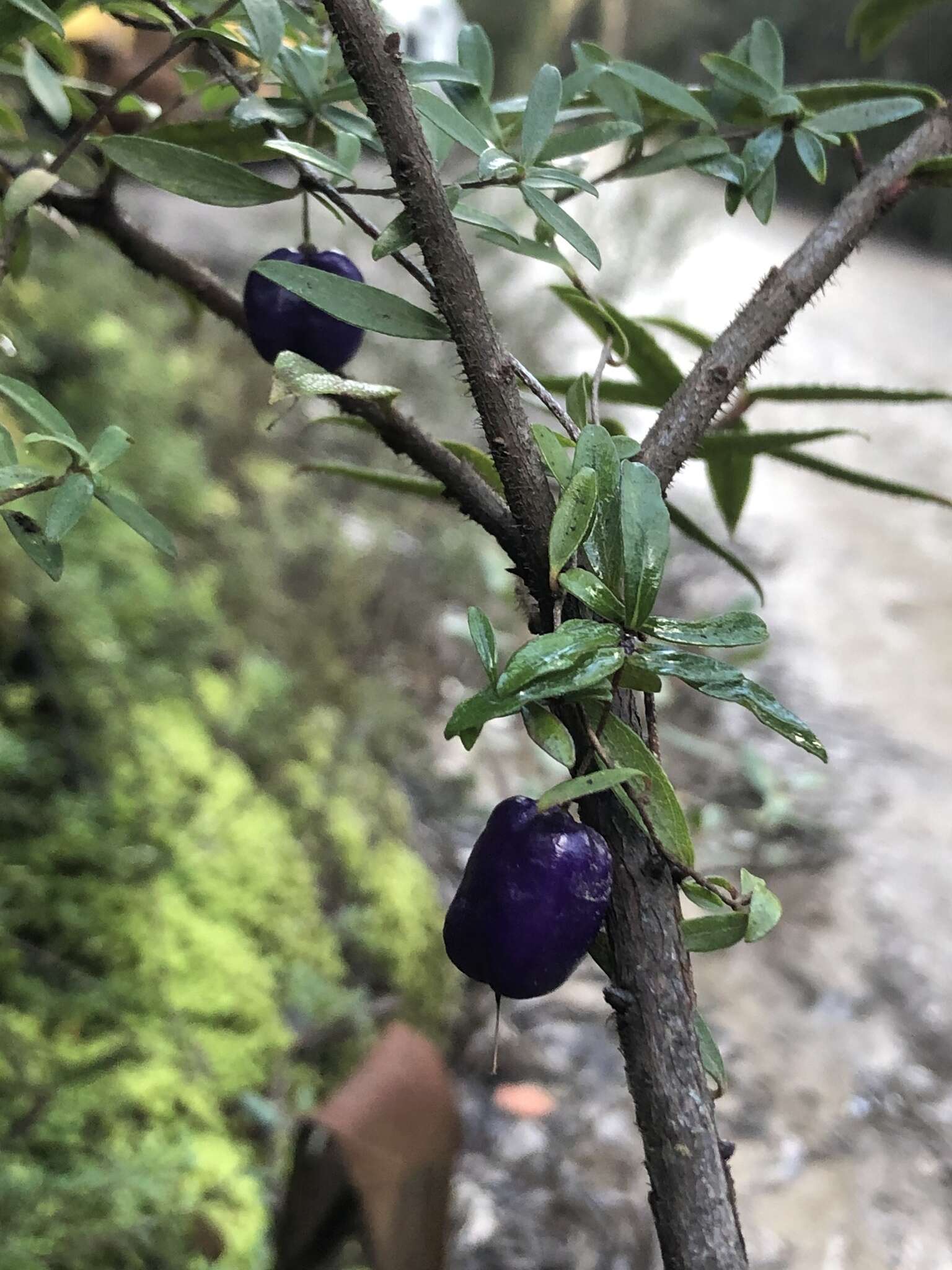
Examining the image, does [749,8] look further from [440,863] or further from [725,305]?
[440,863]

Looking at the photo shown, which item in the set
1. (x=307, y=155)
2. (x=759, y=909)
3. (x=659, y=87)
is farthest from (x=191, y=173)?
(x=759, y=909)

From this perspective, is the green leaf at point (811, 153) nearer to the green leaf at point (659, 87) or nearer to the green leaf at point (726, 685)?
the green leaf at point (659, 87)

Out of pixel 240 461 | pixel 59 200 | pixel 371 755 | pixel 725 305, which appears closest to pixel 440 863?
pixel 371 755

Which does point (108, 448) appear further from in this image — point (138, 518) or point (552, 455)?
point (552, 455)

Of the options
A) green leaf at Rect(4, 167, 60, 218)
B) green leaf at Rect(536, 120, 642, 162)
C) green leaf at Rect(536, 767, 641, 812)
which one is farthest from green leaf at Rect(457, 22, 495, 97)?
green leaf at Rect(536, 767, 641, 812)

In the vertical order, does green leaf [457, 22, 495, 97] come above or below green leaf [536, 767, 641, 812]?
above

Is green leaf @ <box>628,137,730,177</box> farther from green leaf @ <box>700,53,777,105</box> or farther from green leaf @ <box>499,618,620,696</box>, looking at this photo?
green leaf @ <box>499,618,620,696</box>

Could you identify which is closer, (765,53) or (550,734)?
(550,734)

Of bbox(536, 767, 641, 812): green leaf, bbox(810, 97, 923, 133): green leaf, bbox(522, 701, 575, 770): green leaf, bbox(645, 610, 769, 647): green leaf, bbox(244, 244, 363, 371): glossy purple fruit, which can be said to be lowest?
bbox(522, 701, 575, 770): green leaf
